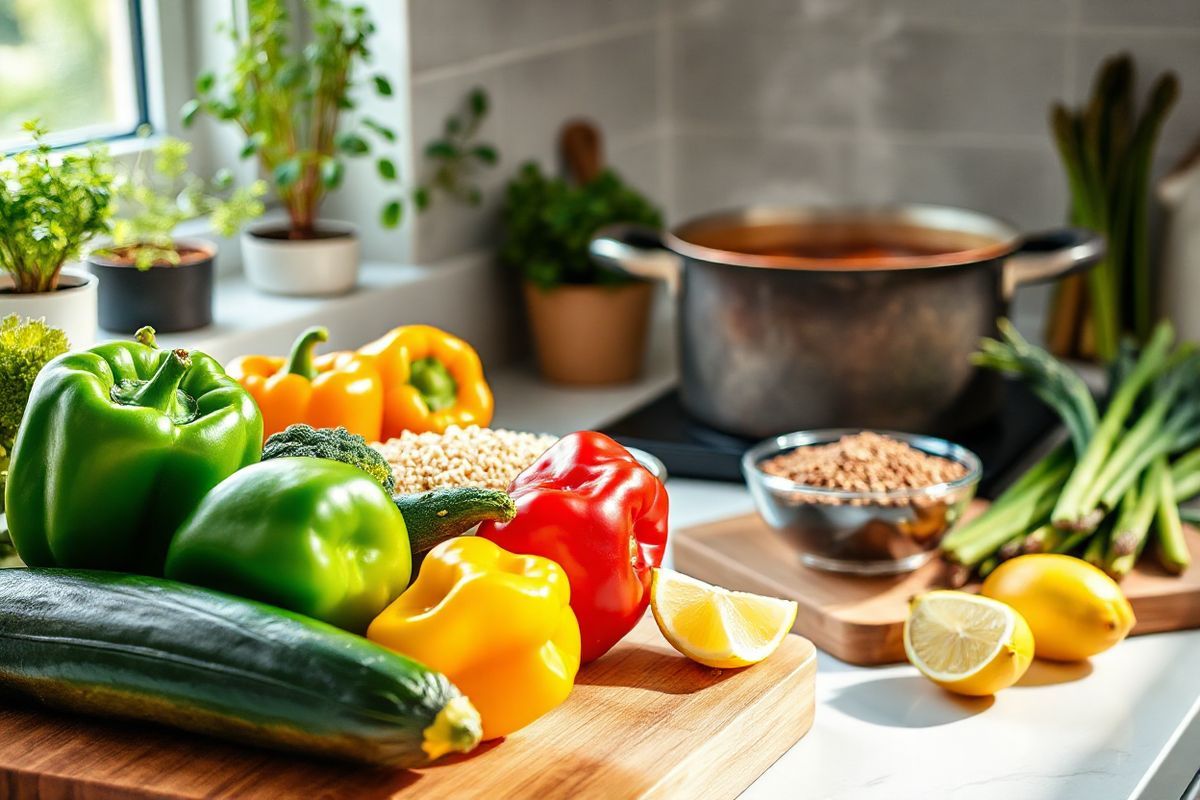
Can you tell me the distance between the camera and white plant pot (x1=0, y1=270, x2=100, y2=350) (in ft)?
4.20

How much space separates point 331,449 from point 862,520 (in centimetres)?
47

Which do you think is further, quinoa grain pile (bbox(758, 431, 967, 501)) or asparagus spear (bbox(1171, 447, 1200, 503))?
asparagus spear (bbox(1171, 447, 1200, 503))

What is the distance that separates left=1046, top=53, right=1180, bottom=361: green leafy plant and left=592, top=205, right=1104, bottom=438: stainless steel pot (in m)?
0.35

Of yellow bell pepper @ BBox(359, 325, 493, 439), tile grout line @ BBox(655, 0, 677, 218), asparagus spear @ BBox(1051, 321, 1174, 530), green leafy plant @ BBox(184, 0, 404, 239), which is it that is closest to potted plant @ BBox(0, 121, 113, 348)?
yellow bell pepper @ BBox(359, 325, 493, 439)

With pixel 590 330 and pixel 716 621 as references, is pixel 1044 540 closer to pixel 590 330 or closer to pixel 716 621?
pixel 716 621

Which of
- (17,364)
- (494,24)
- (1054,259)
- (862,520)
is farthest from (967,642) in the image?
(494,24)

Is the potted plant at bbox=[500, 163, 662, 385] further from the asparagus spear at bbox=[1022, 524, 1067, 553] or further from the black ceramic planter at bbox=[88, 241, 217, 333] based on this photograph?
the asparagus spear at bbox=[1022, 524, 1067, 553]

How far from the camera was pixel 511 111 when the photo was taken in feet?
6.52

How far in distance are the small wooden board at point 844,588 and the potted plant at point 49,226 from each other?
57cm

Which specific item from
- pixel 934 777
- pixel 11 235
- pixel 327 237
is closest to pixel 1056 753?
pixel 934 777

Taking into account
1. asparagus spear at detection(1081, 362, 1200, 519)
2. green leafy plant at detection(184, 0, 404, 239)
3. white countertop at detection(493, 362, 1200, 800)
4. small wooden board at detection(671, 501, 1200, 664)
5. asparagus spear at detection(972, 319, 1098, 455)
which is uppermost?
green leafy plant at detection(184, 0, 404, 239)

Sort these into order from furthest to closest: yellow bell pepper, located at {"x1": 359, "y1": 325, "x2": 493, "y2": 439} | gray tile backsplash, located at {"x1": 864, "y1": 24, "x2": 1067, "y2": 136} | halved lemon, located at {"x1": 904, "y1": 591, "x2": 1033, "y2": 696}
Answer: gray tile backsplash, located at {"x1": 864, "y1": 24, "x2": 1067, "y2": 136} → yellow bell pepper, located at {"x1": 359, "y1": 325, "x2": 493, "y2": 439} → halved lemon, located at {"x1": 904, "y1": 591, "x2": 1033, "y2": 696}

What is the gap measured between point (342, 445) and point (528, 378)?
957mm

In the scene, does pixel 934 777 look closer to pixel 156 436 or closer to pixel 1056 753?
pixel 1056 753
